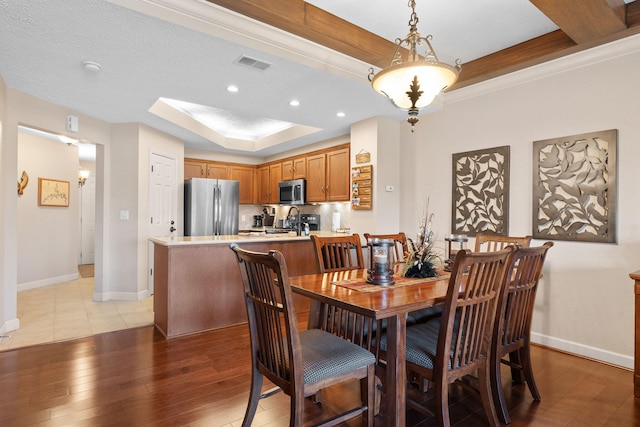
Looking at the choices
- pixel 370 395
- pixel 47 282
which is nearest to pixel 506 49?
pixel 370 395

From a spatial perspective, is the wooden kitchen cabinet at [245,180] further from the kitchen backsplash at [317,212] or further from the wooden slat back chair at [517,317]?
the wooden slat back chair at [517,317]

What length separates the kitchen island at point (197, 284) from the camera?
318 centimetres

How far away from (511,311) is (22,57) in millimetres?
3906

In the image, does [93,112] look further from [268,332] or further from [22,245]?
[268,332]

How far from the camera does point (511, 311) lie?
2041mm

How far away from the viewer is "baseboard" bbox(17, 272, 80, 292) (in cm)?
510

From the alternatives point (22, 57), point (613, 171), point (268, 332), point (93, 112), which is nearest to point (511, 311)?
point (268, 332)

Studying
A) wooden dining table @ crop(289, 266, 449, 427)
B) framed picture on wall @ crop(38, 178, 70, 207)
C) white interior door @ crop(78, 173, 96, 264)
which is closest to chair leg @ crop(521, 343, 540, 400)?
wooden dining table @ crop(289, 266, 449, 427)

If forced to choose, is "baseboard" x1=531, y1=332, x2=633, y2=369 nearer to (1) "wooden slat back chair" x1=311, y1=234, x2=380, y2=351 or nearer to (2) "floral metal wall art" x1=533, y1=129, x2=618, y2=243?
(2) "floral metal wall art" x1=533, y1=129, x2=618, y2=243

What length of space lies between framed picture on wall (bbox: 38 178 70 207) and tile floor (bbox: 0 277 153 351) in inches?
55.8

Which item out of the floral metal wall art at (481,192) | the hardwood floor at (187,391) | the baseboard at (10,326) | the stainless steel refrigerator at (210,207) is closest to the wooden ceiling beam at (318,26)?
the floral metal wall art at (481,192)

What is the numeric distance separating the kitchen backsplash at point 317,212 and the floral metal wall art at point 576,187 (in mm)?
2585

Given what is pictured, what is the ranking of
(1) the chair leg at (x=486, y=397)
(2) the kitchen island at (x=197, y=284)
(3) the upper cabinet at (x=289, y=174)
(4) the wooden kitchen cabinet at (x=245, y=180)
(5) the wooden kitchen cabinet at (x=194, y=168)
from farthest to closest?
1. (4) the wooden kitchen cabinet at (x=245, y=180)
2. (5) the wooden kitchen cabinet at (x=194, y=168)
3. (3) the upper cabinet at (x=289, y=174)
4. (2) the kitchen island at (x=197, y=284)
5. (1) the chair leg at (x=486, y=397)

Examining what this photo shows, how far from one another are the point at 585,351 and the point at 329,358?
2.56 meters
